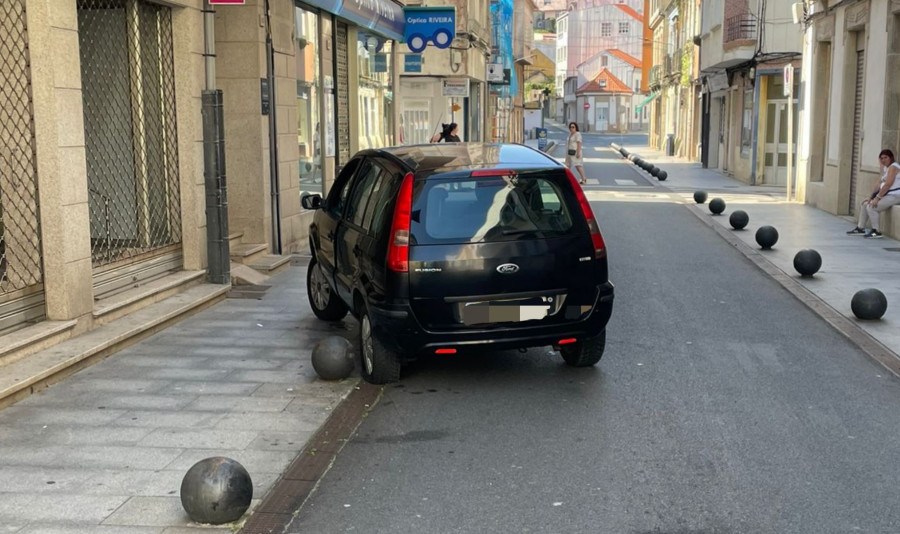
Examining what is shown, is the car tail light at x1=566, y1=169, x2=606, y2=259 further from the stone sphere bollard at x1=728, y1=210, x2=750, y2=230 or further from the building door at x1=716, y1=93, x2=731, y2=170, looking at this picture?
the building door at x1=716, y1=93, x2=731, y2=170

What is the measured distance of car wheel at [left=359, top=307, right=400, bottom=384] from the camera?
7.14m

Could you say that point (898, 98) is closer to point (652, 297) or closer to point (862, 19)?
point (862, 19)

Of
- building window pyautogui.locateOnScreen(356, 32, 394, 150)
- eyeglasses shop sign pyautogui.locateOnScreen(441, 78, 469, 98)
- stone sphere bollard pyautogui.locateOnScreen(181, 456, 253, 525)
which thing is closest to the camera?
stone sphere bollard pyautogui.locateOnScreen(181, 456, 253, 525)

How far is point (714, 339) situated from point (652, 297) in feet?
6.85

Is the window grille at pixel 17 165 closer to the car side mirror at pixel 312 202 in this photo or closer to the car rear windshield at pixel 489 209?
the car side mirror at pixel 312 202

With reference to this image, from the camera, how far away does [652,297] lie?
35.6 feet

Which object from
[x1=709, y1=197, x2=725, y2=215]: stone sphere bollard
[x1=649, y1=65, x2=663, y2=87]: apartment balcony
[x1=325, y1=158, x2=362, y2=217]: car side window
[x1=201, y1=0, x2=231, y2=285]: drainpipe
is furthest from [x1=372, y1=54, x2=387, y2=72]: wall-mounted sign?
[x1=649, y1=65, x2=663, y2=87]: apartment balcony

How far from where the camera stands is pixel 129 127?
1009cm

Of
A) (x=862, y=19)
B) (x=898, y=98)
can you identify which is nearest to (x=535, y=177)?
(x=898, y=98)

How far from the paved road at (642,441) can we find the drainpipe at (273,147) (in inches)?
215

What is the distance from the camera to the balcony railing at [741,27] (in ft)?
92.5

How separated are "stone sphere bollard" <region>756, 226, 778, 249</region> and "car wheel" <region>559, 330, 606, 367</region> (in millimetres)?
7814

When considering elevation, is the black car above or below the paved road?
above

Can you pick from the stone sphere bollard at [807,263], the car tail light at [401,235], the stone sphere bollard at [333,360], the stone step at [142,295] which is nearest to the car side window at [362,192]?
the car tail light at [401,235]
